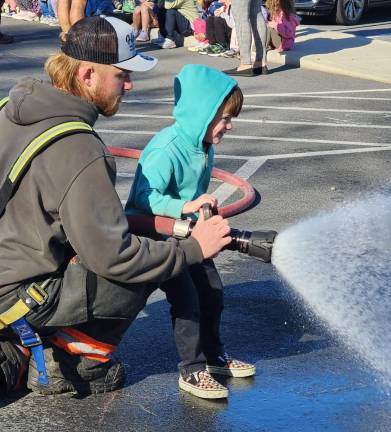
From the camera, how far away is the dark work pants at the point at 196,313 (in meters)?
4.34

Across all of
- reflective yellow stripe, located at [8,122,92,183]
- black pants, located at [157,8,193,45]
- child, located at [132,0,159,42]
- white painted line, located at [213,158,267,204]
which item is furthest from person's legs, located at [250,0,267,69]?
reflective yellow stripe, located at [8,122,92,183]

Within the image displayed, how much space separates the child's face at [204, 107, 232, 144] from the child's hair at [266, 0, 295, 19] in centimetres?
978

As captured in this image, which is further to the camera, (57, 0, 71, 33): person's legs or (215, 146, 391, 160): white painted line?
(57, 0, 71, 33): person's legs

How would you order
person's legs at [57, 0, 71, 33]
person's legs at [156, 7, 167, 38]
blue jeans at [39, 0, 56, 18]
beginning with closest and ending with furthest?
person's legs at [57, 0, 71, 33] → person's legs at [156, 7, 167, 38] → blue jeans at [39, 0, 56, 18]

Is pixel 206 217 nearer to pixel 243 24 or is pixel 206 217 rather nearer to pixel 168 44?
pixel 243 24

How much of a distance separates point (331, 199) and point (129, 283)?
393cm

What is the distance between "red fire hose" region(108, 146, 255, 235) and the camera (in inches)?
169

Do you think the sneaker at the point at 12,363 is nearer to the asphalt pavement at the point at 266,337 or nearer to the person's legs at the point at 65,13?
the asphalt pavement at the point at 266,337

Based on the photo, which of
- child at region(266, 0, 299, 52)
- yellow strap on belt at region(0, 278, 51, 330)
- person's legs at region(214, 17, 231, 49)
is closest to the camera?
yellow strap on belt at region(0, 278, 51, 330)

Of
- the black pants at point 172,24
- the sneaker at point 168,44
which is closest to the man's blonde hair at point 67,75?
the sneaker at point 168,44

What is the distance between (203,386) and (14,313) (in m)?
0.95

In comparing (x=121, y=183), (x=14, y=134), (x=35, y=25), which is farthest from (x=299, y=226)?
(x=35, y=25)

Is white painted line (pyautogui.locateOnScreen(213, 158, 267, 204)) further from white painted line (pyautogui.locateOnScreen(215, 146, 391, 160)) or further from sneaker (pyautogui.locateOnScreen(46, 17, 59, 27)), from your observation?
sneaker (pyautogui.locateOnScreen(46, 17, 59, 27))

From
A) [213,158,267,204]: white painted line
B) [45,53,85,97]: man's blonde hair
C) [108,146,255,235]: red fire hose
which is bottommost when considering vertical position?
[213,158,267,204]: white painted line
